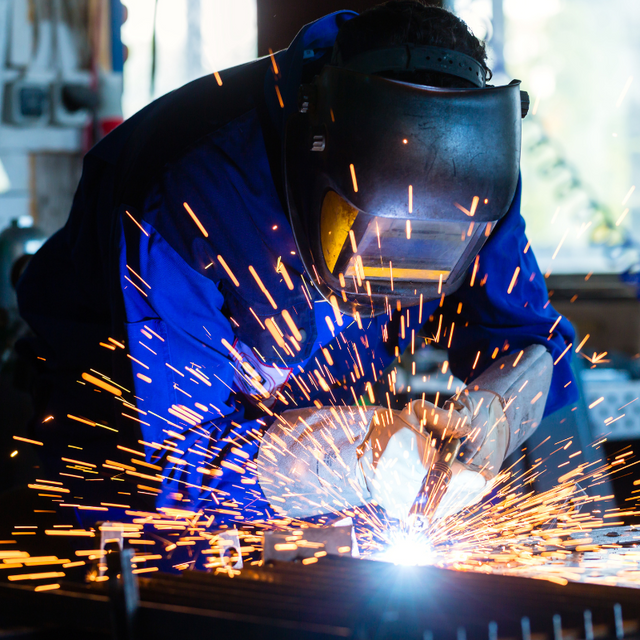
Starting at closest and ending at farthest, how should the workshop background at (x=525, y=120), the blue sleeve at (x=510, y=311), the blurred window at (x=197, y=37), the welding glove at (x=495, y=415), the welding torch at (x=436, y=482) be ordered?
the welding torch at (x=436, y=482)
the welding glove at (x=495, y=415)
the blue sleeve at (x=510, y=311)
the workshop background at (x=525, y=120)
the blurred window at (x=197, y=37)

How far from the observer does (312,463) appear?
1.17 meters

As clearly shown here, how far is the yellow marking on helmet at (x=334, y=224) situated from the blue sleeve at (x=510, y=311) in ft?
1.64

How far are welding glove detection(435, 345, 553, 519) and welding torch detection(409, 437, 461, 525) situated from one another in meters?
0.05

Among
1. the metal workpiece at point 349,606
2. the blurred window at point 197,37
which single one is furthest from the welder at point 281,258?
the blurred window at point 197,37

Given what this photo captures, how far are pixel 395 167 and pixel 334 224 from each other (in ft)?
0.66

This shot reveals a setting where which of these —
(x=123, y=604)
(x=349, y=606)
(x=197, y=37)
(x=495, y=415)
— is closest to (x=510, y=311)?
(x=495, y=415)

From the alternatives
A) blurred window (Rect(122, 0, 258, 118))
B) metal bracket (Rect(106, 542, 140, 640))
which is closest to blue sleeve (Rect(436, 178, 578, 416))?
metal bracket (Rect(106, 542, 140, 640))

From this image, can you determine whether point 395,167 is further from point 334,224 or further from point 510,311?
point 510,311

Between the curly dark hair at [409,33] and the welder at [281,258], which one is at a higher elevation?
the curly dark hair at [409,33]

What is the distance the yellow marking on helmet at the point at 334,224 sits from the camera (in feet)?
3.79

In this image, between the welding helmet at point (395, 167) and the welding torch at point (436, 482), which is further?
the welding torch at point (436, 482)

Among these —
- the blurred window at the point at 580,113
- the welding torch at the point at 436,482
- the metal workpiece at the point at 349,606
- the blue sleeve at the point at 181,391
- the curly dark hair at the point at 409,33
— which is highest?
the blurred window at the point at 580,113

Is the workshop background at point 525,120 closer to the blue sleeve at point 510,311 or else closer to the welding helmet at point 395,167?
the blue sleeve at point 510,311

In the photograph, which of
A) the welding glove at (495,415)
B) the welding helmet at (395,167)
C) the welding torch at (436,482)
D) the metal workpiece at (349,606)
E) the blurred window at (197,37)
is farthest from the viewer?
the blurred window at (197,37)
